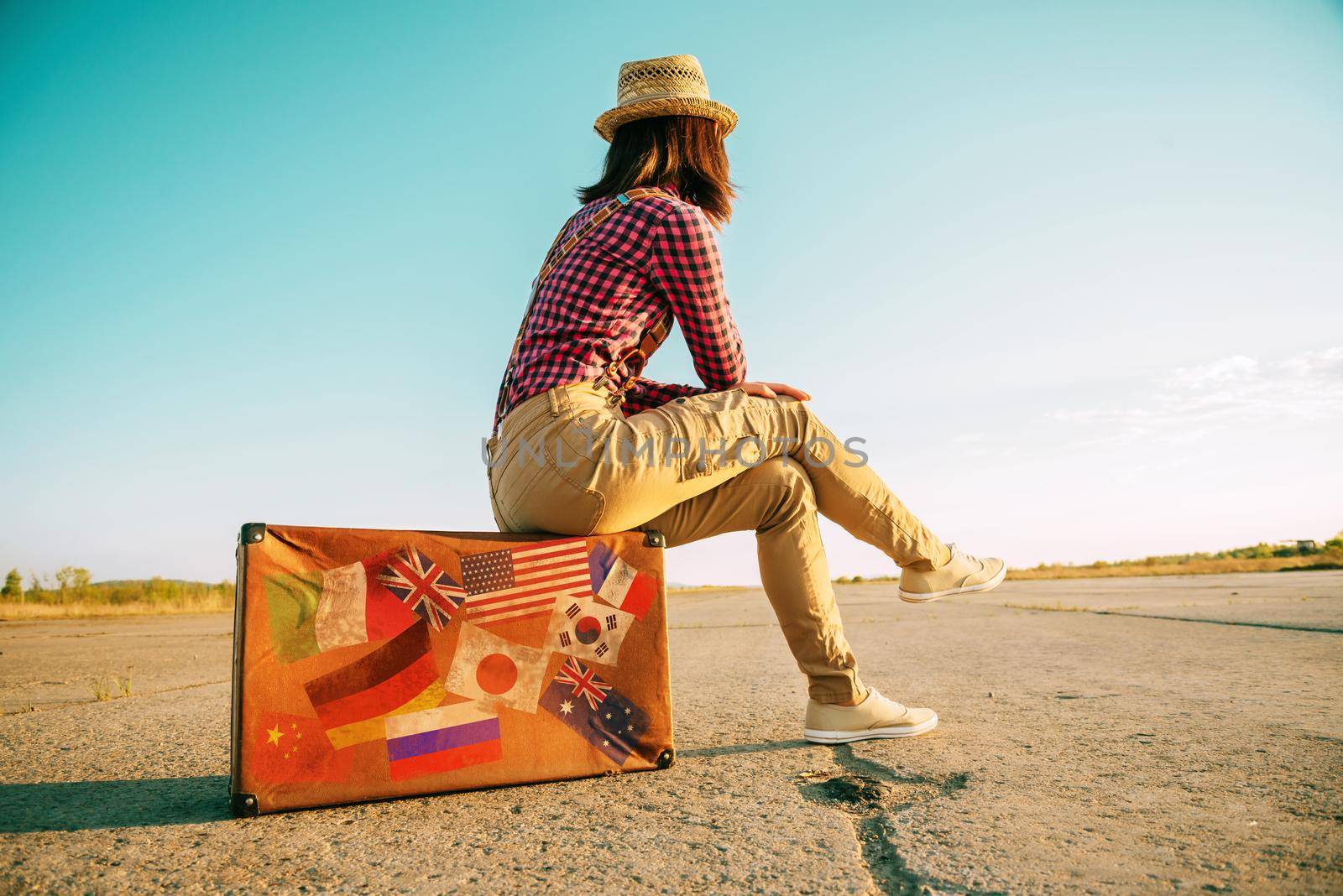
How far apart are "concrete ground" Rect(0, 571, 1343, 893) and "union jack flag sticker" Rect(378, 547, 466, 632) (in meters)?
0.44

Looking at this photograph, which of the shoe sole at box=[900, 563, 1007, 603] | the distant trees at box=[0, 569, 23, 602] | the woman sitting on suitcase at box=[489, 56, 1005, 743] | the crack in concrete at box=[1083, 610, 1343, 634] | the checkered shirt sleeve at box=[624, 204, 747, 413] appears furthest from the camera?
the distant trees at box=[0, 569, 23, 602]

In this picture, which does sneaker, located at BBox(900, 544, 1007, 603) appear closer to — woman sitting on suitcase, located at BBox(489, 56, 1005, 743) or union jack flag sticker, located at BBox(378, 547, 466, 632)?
woman sitting on suitcase, located at BBox(489, 56, 1005, 743)

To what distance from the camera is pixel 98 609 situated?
13805 mm

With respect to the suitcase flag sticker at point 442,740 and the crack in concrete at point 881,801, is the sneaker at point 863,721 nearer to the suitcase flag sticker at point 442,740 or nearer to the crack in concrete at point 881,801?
the crack in concrete at point 881,801

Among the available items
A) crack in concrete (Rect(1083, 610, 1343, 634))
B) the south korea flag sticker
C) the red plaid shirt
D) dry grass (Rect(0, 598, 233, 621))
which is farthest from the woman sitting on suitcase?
dry grass (Rect(0, 598, 233, 621))

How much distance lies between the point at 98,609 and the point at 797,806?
51.9 ft

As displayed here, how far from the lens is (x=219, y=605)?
15.1 metres

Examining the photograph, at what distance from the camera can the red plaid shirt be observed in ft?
7.63

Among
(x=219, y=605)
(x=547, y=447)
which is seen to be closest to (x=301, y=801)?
(x=547, y=447)

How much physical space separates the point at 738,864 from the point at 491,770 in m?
0.78

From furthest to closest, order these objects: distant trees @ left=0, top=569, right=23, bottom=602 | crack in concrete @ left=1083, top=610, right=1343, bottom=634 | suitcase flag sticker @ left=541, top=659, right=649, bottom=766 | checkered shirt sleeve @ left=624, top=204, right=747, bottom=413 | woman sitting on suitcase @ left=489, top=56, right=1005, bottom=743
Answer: distant trees @ left=0, top=569, right=23, bottom=602, crack in concrete @ left=1083, top=610, right=1343, bottom=634, checkered shirt sleeve @ left=624, top=204, right=747, bottom=413, woman sitting on suitcase @ left=489, top=56, right=1005, bottom=743, suitcase flag sticker @ left=541, top=659, right=649, bottom=766

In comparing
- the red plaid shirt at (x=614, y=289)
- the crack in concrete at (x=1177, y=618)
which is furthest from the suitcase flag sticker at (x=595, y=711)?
the crack in concrete at (x=1177, y=618)

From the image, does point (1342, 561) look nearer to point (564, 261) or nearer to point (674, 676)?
point (674, 676)

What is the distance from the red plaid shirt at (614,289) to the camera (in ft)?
7.63
